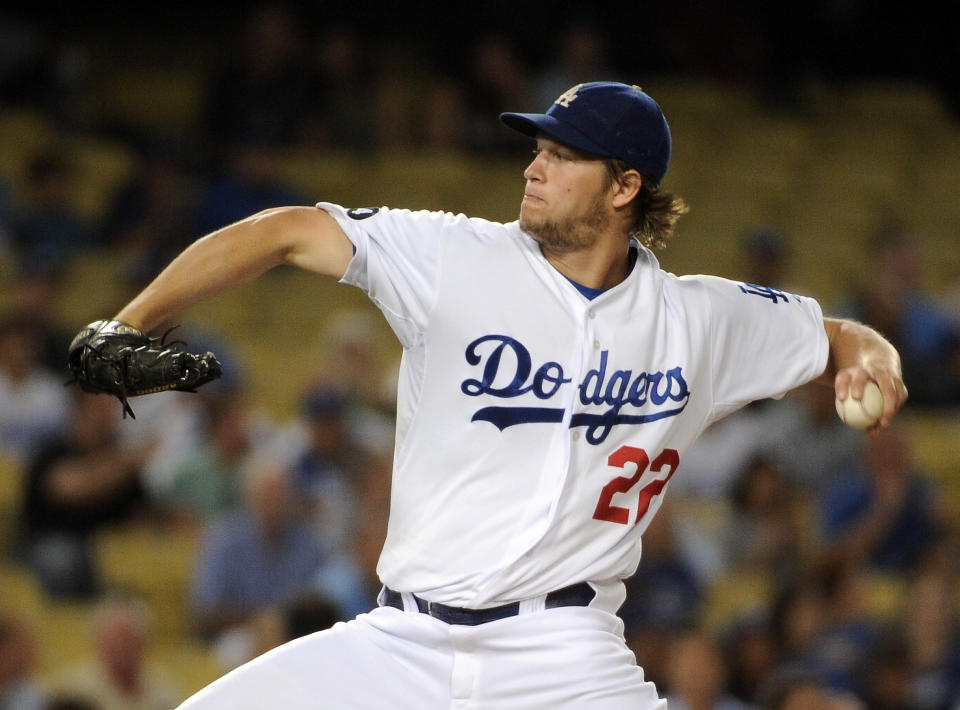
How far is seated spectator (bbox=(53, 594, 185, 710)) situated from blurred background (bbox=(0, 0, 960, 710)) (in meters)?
0.01

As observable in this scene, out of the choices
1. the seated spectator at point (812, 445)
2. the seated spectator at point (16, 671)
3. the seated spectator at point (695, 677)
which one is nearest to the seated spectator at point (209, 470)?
the seated spectator at point (16, 671)

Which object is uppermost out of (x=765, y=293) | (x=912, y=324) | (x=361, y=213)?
(x=361, y=213)

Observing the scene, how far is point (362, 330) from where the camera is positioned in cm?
627

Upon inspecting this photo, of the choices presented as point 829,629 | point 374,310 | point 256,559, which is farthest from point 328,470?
point 829,629

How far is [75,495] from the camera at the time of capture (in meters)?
5.82

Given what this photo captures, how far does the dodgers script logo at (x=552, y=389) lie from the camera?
288cm

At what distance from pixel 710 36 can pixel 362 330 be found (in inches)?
166

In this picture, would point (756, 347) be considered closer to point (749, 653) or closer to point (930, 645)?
point (749, 653)

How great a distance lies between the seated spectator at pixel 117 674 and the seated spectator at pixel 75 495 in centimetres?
69

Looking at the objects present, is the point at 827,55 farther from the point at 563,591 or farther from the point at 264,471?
the point at 563,591

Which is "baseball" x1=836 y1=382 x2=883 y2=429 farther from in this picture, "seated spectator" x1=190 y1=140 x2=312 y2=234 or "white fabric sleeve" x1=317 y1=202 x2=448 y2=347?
"seated spectator" x1=190 y1=140 x2=312 y2=234

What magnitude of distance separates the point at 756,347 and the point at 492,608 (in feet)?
2.72

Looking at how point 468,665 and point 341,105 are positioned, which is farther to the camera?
point 341,105

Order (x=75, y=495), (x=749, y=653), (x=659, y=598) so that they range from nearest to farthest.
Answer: (x=749, y=653) → (x=659, y=598) → (x=75, y=495)
